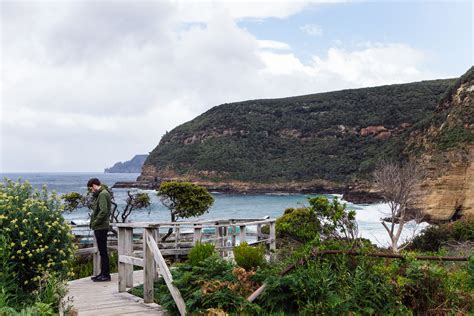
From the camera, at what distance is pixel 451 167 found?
3744 cm

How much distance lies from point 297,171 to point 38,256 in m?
84.1

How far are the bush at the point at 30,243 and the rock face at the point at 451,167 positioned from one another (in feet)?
113

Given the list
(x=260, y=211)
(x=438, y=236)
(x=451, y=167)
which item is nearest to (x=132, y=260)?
(x=438, y=236)

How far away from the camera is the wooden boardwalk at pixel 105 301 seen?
6387 mm

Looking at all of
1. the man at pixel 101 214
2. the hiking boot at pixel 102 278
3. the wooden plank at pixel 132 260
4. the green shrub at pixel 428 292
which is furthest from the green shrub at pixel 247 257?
the hiking boot at pixel 102 278

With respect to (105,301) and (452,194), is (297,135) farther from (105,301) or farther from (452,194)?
(105,301)

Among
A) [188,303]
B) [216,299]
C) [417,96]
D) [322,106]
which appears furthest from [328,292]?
[322,106]

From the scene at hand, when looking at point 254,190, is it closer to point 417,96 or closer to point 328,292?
point 417,96

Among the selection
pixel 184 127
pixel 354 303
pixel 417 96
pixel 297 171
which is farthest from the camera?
pixel 184 127

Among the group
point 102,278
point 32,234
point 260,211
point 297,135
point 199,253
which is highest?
point 297,135

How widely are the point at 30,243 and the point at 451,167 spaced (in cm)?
3695

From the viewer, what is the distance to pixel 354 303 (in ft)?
17.1

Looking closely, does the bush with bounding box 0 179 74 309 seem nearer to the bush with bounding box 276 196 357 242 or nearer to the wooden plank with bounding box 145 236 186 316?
the wooden plank with bounding box 145 236 186 316

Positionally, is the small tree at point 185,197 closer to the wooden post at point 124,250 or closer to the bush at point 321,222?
the bush at point 321,222
